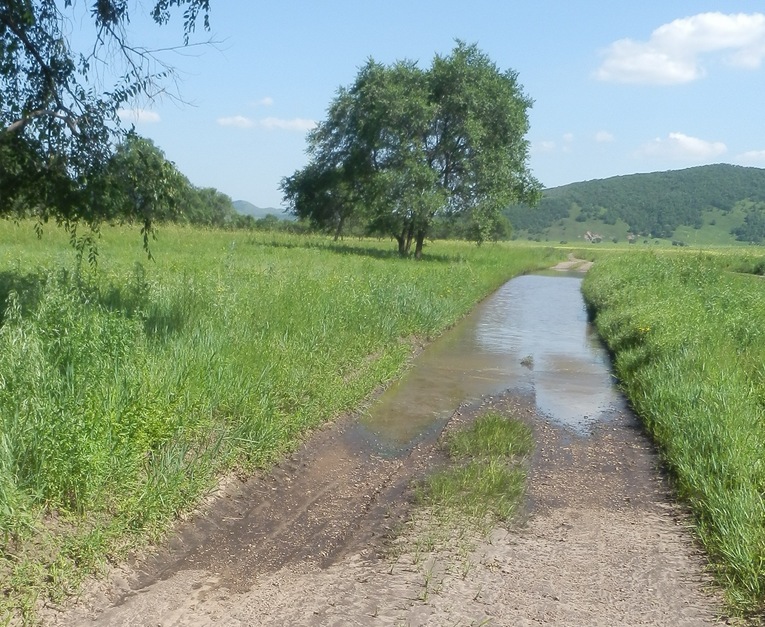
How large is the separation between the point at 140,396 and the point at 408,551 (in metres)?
2.79

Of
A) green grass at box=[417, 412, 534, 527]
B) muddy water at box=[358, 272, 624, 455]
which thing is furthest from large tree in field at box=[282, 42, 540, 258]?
green grass at box=[417, 412, 534, 527]

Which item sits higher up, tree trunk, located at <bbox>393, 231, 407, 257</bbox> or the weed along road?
tree trunk, located at <bbox>393, 231, 407, 257</bbox>

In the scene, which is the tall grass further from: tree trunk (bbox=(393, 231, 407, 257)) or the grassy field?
tree trunk (bbox=(393, 231, 407, 257))

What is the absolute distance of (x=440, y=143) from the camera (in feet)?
114

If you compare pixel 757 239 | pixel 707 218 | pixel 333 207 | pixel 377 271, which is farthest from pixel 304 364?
pixel 707 218

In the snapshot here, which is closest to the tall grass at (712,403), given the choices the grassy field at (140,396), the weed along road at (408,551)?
the weed along road at (408,551)

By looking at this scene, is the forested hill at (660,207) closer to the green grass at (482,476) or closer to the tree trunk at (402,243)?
the tree trunk at (402,243)

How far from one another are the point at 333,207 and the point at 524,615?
3920 centimetres

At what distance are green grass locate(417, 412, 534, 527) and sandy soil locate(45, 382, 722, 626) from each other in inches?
8.6

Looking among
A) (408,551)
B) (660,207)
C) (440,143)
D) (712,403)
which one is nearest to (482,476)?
(408,551)

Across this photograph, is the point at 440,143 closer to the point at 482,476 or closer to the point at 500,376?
the point at 500,376

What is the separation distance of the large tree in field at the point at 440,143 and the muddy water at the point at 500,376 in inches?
450

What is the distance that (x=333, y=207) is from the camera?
4309 centimetres

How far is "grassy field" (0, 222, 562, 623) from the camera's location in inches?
205
